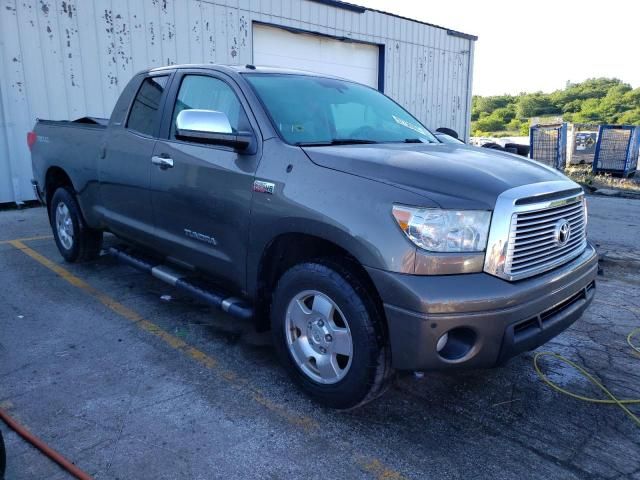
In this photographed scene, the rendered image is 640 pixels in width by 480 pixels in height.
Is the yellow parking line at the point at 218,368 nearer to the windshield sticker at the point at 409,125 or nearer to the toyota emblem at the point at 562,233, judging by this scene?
the toyota emblem at the point at 562,233

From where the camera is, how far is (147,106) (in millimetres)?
4367

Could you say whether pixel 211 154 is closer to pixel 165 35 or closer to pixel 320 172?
pixel 320 172

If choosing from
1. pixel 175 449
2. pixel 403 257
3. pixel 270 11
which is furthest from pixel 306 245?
pixel 270 11

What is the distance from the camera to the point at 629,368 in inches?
140

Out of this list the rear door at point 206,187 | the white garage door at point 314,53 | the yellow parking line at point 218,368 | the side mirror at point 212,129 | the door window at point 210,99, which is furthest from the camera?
the white garage door at point 314,53

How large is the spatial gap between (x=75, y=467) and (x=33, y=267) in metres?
3.73

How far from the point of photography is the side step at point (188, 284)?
3365mm

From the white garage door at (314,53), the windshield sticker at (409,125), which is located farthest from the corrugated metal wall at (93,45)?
the windshield sticker at (409,125)

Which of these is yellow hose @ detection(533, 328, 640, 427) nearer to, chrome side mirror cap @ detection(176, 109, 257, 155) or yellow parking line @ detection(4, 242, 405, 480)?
yellow parking line @ detection(4, 242, 405, 480)

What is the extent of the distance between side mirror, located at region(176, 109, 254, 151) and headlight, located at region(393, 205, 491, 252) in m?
1.14

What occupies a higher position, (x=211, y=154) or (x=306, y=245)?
(x=211, y=154)

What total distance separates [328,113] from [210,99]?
0.86 m

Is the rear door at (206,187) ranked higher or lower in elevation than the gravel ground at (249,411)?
higher

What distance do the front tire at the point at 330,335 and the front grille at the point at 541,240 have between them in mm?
735
